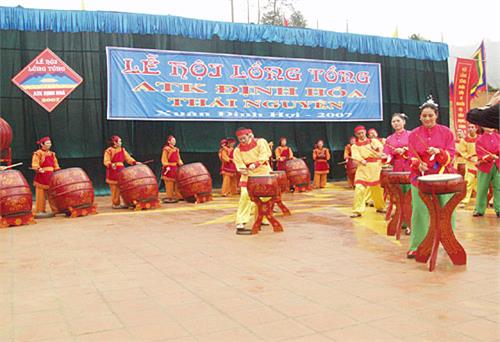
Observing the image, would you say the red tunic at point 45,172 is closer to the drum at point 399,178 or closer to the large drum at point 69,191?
the large drum at point 69,191

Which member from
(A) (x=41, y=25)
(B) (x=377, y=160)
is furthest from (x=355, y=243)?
(A) (x=41, y=25)

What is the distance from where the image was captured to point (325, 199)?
9078 mm

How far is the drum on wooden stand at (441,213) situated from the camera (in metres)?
3.58

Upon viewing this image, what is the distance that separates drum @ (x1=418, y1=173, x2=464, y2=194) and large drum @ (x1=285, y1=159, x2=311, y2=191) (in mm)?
6724

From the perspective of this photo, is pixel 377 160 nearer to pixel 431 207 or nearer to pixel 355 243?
pixel 355 243

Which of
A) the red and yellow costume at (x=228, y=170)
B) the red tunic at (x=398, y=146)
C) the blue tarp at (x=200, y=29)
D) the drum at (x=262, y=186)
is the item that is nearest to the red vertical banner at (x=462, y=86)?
the blue tarp at (x=200, y=29)

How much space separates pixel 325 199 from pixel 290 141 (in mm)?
3379

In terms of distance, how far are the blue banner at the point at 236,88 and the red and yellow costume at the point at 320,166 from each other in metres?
0.79

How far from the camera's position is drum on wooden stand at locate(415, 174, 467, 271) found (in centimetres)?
358

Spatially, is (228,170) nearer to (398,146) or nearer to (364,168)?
(364,168)

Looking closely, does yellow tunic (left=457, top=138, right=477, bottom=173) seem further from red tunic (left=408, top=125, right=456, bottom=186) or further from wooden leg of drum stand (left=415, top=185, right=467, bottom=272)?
wooden leg of drum stand (left=415, top=185, right=467, bottom=272)

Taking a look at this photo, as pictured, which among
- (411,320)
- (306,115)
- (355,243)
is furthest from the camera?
(306,115)

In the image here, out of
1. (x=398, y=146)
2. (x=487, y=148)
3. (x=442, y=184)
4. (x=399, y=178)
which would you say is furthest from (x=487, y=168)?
(x=442, y=184)

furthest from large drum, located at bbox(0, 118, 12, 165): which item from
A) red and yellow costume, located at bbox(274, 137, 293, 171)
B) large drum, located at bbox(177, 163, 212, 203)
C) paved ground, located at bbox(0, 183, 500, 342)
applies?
red and yellow costume, located at bbox(274, 137, 293, 171)
